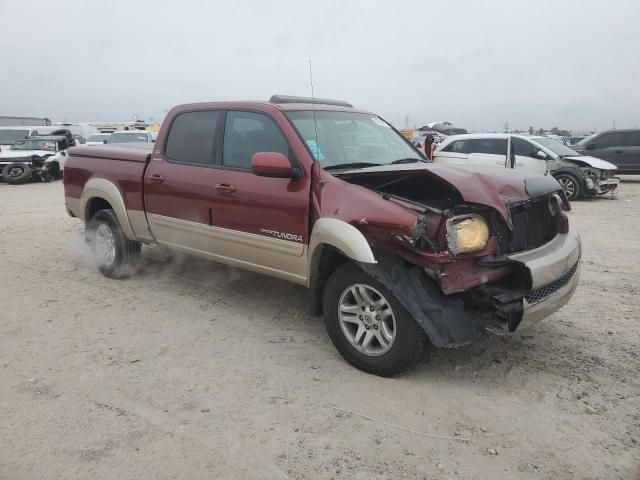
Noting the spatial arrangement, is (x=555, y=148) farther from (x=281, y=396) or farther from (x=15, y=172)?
(x=15, y=172)

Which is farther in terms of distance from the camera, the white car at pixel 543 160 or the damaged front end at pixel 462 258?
the white car at pixel 543 160

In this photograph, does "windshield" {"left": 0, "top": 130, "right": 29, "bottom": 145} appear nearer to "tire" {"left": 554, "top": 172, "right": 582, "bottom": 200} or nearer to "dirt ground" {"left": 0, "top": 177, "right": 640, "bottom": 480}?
"dirt ground" {"left": 0, "top": 177, "right": 640, "bottom": 480}

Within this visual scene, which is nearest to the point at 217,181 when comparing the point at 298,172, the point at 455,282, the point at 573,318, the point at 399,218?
the point at 298,172

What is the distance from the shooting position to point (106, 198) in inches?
220

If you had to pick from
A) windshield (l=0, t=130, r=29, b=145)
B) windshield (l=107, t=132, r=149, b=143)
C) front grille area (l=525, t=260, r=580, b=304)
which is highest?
windshield (l=0, t=130, r=29, b=145)

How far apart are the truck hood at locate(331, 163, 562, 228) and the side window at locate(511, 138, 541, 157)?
368 inches

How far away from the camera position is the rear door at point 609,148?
1591 centimetres

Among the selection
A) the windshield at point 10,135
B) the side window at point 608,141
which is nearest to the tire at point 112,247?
the side window at point 608,141

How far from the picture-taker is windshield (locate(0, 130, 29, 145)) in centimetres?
2141

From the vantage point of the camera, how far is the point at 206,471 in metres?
2.56

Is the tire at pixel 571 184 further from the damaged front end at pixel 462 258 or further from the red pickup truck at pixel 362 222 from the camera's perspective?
the damaged front end at pixel 462 258

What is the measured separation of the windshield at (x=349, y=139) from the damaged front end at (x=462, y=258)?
2.44ft

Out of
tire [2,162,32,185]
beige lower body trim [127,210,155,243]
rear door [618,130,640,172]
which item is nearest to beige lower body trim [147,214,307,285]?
beige lower body trim [127,210,155,243]

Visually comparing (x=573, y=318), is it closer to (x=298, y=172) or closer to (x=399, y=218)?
(x=399, y=218)
